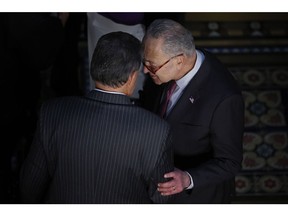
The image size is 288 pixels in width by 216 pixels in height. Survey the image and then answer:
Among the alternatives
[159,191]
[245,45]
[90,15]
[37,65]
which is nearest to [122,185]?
[159,191]

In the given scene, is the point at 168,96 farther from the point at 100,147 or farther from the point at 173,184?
the point at 100,147

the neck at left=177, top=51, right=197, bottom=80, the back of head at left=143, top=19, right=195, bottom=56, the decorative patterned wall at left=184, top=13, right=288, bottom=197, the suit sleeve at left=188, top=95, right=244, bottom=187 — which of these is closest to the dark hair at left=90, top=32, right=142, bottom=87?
the back of head at left=143, top=19, right=195, bottom=56

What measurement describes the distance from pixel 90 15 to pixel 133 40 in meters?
1.34

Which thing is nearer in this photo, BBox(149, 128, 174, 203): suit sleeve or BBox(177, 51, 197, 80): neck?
BBox(149, 128, 174, 203): suit sleeve

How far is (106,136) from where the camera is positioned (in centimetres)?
136

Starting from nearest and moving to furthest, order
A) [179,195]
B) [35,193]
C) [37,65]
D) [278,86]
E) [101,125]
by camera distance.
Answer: [101,125] < [35,193] < [179,195] < [37,65] < [278,86]

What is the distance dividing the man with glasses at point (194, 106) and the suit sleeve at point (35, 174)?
0.39 m

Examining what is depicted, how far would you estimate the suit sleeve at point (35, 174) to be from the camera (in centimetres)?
147

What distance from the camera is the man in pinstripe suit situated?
1.36 m

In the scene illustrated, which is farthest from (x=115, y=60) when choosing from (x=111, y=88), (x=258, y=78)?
(x=258, y=78)

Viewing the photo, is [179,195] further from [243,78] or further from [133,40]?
[243,78]

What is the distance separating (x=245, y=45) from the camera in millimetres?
3289

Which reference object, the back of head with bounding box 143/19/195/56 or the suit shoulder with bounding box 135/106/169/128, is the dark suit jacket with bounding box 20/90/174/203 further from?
the back of head with bounding box 143/19/195/56

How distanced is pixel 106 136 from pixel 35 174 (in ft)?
1.06
